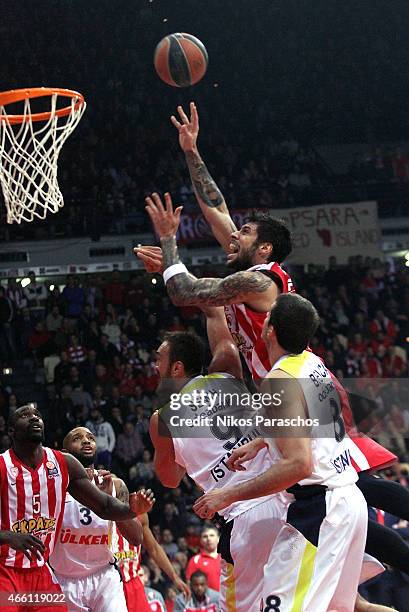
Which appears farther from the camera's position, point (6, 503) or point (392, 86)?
point (392, 86)

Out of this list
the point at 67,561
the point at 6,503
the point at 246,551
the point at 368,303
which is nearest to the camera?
the point at 246,551

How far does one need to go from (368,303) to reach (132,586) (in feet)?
36.4

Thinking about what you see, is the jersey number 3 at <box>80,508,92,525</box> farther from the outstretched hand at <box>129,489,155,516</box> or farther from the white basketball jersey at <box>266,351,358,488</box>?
the white basketball jersey at <box>266,351,358,488</box>

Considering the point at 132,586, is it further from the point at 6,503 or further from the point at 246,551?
the point at 246,551

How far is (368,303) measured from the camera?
17.2 meters

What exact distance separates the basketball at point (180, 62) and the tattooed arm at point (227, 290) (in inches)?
128

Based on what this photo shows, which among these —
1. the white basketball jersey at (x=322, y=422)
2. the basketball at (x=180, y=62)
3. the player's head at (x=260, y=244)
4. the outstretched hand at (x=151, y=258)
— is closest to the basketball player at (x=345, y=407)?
the outstretched hand at (x=151, y=258)

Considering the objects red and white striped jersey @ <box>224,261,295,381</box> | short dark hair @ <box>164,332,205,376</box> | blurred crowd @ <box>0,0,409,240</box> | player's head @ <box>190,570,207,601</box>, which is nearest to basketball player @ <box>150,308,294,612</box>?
short dark hair @ <box>164,332,205,376</box>

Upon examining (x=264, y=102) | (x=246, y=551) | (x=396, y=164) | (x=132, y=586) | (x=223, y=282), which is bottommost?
(x=132, y=586)

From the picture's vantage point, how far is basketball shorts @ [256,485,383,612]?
3.68 m

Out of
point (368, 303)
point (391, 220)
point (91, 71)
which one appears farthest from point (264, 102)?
point (368, 303)

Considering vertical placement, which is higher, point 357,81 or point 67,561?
point 357,81

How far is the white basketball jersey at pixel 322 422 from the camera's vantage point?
387cm

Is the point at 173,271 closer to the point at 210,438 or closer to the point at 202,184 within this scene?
the point at 210,438
